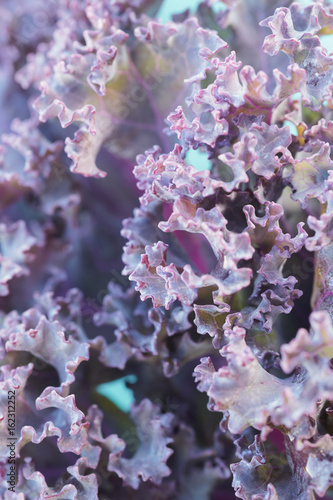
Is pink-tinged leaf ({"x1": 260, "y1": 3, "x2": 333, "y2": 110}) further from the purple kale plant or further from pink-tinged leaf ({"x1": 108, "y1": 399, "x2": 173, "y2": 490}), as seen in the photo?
pink-tinged leaf ({"x1": 108, "y1": 399, "x2": 173, "y2": 490})

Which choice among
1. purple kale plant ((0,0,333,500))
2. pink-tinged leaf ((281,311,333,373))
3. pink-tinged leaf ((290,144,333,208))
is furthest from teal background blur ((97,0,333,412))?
pink-tinged leaf ((281,311,333,373))

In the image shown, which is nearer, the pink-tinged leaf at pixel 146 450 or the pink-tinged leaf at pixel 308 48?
the pink-tinged leaf at pixel 308 48

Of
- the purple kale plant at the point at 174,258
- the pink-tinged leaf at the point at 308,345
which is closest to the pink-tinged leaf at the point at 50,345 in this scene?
the purple kale plant at the point at 174,258

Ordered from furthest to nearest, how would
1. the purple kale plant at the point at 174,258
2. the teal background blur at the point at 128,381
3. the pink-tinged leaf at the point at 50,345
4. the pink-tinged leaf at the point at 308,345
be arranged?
the teal background blur at the point at 128,381 < the pink-tinged leaf at the point at 50,345 < the purple kale plant at the point at 174,258 < the pink-tinged leaf at the point at 308,345

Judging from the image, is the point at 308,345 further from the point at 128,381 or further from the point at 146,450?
the point at 128,381

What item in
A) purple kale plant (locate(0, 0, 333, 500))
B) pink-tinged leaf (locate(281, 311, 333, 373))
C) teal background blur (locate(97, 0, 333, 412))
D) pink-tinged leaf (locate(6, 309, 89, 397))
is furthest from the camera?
teal background blur (locate(97, 0, 333, 412))

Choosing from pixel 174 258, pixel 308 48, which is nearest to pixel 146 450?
pixel 174 258

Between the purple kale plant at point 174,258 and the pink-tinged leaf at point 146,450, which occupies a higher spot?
the purple kale plant at point 174,258

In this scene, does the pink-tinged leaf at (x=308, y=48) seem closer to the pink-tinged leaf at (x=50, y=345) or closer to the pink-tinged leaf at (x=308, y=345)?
the pink-tinged leaf at (x=308, y=345)
